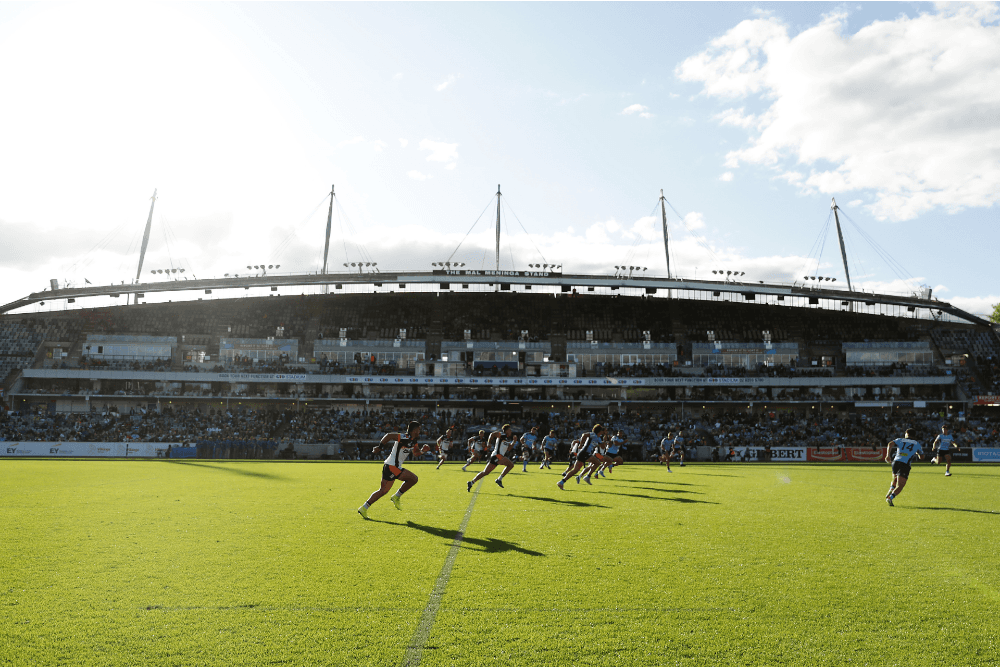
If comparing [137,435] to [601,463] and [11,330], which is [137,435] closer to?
[11,330]

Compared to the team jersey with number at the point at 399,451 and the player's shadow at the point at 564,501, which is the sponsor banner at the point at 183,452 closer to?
the player's shadow at the point at 564,501

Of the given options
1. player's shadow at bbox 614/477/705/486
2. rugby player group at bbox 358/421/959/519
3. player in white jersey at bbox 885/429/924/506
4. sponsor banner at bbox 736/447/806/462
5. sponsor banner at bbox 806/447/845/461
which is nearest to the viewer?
rugby player group at bbox 358/421/959/519

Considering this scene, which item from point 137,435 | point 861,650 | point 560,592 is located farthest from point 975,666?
point 137,435

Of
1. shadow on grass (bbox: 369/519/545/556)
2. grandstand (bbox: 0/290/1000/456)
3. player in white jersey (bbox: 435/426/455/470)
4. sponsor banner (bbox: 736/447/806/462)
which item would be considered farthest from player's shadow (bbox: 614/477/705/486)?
grandstand (bbox: 0/290/1000/456)

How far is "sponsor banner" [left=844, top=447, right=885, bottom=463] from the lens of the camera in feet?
142

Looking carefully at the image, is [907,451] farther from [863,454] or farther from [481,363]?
[481,363]

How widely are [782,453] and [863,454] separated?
16.8ft

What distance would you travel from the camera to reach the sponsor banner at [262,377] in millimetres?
59125

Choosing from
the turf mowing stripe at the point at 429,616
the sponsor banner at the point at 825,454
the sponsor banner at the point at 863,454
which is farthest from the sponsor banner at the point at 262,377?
the turf mowing stripe at the point at 429,616

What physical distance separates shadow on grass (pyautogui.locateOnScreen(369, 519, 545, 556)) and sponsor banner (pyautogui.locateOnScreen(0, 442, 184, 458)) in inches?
1487

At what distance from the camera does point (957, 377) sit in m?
62.0

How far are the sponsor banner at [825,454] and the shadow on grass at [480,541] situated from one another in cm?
3965

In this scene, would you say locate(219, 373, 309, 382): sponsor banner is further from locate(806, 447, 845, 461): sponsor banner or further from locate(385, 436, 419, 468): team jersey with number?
locate(385, 436, 419, 468): team jersey with number

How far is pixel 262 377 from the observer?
59344 millimetres
